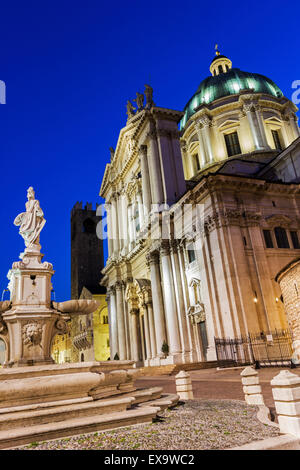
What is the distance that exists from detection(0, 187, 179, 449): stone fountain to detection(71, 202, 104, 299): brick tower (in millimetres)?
64063

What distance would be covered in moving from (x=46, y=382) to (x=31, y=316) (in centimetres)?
477

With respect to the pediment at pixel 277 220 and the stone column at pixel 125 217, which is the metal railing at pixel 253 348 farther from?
the stone column at pixel 125 217

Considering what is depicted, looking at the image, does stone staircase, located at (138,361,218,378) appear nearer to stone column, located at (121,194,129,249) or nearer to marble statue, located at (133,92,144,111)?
stone column, located at (121,194,129,249)

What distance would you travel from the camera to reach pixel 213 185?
24.4 metres

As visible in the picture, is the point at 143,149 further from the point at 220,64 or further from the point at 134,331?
the point at 220,64

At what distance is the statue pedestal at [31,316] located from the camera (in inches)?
396

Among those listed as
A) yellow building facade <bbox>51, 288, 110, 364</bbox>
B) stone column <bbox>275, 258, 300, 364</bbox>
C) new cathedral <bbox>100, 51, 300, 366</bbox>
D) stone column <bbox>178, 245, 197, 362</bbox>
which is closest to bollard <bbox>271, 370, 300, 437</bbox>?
stone column <bbox>275, 258, 300, 364</bbox>

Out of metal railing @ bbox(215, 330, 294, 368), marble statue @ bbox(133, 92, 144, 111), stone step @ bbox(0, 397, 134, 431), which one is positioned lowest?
stone step @ bbox(0, 397, 134, 431)

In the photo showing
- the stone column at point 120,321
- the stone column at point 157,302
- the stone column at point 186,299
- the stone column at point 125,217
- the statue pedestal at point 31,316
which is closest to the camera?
the statue pedestal at point 31,316

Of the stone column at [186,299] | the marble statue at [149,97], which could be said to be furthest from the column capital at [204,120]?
the stone column at [186,299]

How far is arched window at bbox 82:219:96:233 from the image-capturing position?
80000mm

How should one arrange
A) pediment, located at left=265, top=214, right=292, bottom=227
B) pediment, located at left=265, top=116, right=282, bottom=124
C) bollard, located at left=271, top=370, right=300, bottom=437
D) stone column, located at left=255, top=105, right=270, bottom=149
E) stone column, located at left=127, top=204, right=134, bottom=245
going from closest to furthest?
bollard, located at left=271, top=370, right=300, bottom=437 < pediment, located at left=265, top=214, right=292, bottom=227 < stone column, located at left=255, top=105, right=270, bottom=149 < stone column, located at left=127, top=204, right=134, bottom=245 < pediment, located at left=265, top=116, right=282, bottom=124

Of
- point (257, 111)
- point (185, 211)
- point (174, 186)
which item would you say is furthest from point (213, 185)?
point (257, 111)

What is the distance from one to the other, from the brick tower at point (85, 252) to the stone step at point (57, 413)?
6904 centimetres
